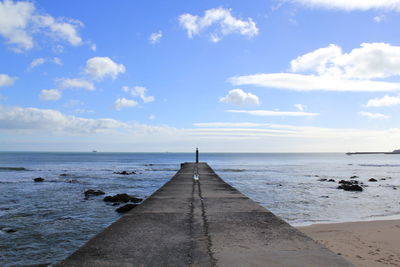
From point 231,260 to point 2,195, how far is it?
16.8 meters

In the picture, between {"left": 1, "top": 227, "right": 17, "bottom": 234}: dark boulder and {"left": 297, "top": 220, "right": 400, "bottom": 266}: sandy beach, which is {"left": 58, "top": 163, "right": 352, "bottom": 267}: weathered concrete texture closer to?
{"left": 297, "top": 220, "right": 400, "bottom": 266}: sandy beach

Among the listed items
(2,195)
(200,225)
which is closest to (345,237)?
(200,225)

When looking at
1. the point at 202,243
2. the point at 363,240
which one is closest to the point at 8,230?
the point at 202,243

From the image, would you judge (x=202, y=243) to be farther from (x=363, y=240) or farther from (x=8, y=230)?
(x=8, y=230)

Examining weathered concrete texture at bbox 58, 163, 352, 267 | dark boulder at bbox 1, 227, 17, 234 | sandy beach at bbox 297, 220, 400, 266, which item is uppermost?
weathered concrete texture at bbox 58, 163, 352, 267

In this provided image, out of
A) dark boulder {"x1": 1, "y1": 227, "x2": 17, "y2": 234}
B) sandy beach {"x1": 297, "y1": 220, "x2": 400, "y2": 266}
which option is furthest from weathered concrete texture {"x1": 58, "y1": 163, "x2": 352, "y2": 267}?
dark boulder {"x1": 1, "y1": 227, "x2": 17, "y2": 234}

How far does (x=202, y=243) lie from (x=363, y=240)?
17.4ft

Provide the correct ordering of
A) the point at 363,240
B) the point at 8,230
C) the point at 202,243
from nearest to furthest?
the point at 202,243
the point at 363,240
the point at 8,230

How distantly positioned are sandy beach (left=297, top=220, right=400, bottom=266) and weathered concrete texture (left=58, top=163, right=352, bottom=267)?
2009mm

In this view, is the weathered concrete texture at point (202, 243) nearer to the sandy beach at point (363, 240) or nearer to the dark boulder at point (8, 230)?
the sandy beach at point (363, 240)

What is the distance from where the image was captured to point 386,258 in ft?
21.1

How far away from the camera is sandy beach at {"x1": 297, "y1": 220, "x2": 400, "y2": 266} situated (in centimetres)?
642

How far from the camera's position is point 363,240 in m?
7.83

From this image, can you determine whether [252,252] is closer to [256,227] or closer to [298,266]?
[298,266]
